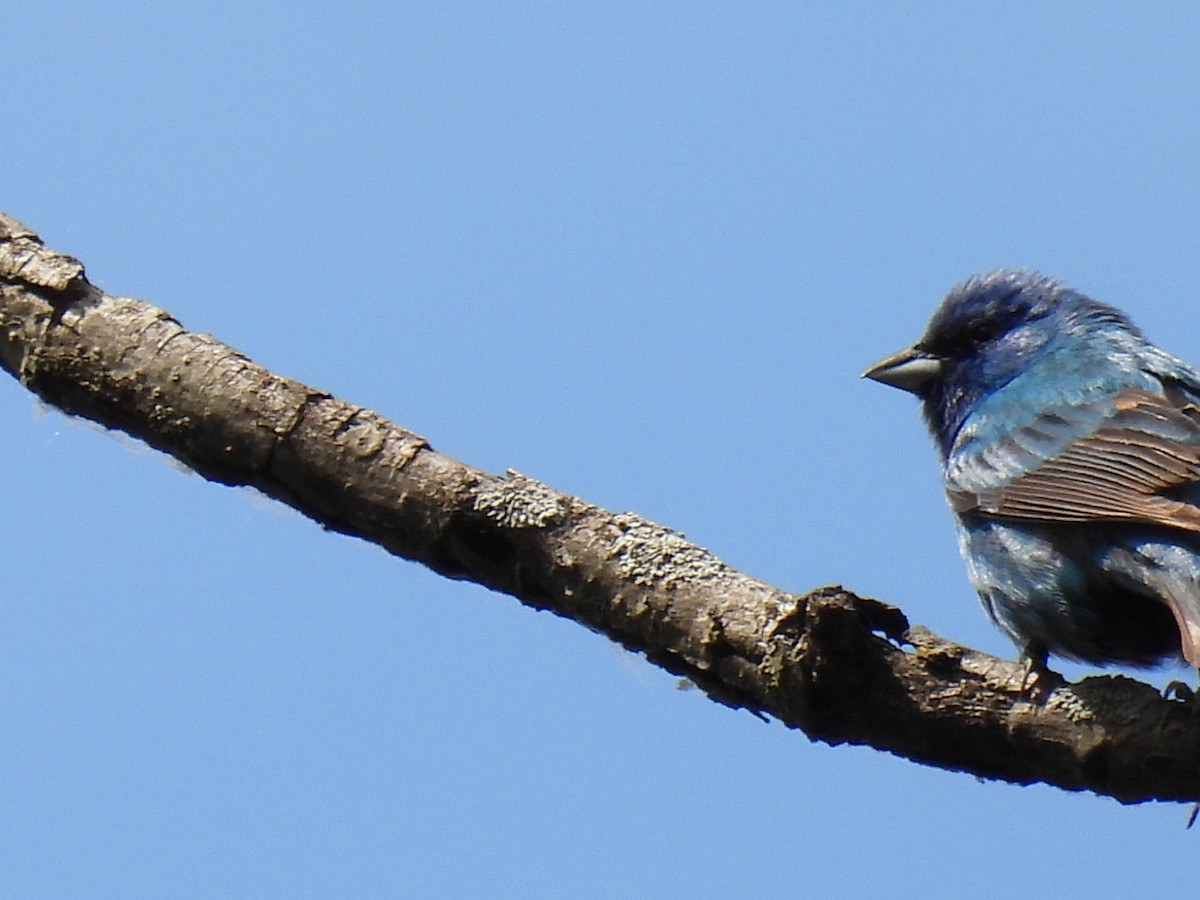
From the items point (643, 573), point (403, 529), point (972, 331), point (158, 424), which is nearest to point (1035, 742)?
point (643, 573)

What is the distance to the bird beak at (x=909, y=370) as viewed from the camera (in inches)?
322

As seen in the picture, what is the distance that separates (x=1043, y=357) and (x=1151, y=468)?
1.92 meters

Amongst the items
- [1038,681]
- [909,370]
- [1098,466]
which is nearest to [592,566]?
[1038,681]

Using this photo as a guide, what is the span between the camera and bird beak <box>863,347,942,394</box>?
322 inches

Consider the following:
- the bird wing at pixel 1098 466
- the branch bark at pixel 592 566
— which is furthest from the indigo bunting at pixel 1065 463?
the branch bark at pixel 592 566

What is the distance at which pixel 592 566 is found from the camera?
4.52m

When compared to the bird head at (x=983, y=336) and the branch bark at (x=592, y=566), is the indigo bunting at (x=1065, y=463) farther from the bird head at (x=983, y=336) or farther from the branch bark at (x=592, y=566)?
the branch bark at (x=592, y=566)

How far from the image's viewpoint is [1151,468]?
19.3ft

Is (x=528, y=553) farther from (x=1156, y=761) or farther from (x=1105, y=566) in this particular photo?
(x=1105, y=566)

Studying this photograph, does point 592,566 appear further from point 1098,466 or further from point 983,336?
point 983,336

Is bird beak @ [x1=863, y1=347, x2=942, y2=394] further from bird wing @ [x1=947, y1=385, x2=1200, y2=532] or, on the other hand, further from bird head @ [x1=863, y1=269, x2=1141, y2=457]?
bird wing @ [x1=947, y1=385, x2=1200, y2=532]

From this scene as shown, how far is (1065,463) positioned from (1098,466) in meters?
0.23

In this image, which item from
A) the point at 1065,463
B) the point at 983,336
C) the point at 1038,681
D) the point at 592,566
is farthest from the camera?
the point at 983,336

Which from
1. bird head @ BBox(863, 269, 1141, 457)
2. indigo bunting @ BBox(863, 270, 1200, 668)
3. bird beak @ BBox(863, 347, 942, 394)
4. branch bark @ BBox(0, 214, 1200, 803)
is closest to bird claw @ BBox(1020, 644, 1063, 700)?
branch bark @ BBox(0, 214, 1200, 803)
